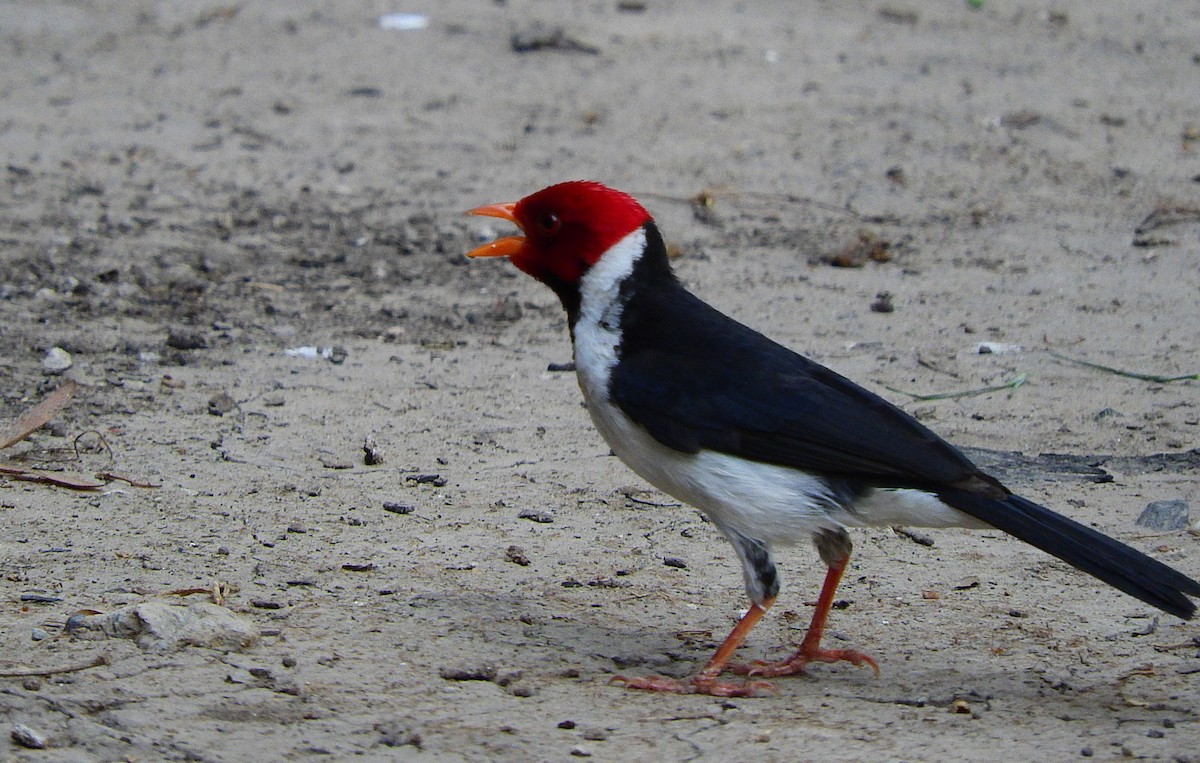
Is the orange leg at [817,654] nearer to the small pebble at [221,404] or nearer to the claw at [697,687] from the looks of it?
the claw at [697,687]

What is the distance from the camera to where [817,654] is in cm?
454

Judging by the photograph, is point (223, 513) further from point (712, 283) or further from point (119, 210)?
point (119, 210)

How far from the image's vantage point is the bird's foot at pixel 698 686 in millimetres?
4270

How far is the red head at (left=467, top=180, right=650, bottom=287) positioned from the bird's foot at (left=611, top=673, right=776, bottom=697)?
4.18 feet

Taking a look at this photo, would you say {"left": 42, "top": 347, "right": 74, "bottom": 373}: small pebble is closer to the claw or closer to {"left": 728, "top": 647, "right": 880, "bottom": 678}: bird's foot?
the claw

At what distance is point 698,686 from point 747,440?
2.37 feet

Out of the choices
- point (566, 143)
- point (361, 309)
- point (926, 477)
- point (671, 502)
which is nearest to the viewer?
point (926, 477)

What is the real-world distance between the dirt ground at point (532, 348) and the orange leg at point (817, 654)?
71 mm

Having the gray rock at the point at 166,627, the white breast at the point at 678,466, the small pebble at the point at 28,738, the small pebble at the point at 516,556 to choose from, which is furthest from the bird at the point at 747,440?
the small pebble at the point at 28,738

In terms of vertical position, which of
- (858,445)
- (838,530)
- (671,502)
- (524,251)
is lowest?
(671,502)

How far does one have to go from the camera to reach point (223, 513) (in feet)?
17.4

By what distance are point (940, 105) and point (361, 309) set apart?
4411 millimetres

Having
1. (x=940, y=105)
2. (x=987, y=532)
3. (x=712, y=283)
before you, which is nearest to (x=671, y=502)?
(x=987, y=532)

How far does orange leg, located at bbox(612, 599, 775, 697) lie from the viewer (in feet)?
14.1
